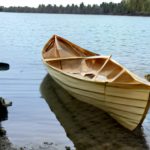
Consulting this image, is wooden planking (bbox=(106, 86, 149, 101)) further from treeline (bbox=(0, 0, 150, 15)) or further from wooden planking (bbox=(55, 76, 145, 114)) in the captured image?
treeline (bbox=(0, 0, 150, 15))

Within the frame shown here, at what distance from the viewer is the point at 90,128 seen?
12570mm

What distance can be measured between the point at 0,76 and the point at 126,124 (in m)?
9.90

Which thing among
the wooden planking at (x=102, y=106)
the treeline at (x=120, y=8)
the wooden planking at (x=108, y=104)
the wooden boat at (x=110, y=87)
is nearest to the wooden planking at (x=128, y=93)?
the wooden boat at (x=110, y=87)

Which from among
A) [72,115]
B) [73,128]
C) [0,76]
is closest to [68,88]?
[72,115]

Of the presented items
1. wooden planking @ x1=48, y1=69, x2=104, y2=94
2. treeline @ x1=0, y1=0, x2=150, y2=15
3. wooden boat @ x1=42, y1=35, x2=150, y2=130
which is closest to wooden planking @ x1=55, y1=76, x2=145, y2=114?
wooden boat @ x1=42, y1=35, x2=150, y2=130

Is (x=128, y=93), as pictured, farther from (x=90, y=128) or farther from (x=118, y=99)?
(x=90, y=128)

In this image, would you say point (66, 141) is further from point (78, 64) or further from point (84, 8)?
point (84, 8)

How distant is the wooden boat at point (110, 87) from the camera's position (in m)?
11.7

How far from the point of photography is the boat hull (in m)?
11.6

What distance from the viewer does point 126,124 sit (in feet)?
40.6

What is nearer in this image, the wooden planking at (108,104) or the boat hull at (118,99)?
the boat hull at (118,99)

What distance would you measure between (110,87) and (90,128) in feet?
4.29

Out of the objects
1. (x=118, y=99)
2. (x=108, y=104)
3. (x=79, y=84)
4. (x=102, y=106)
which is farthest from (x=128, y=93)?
(x=79, y=84)

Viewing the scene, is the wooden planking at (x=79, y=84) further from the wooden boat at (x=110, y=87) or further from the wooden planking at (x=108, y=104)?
the wooden planking at (x=108, y=104)
